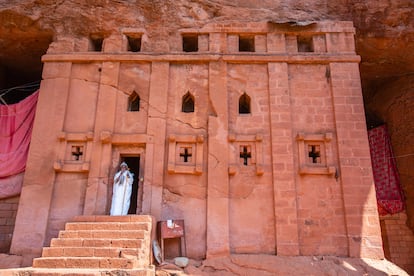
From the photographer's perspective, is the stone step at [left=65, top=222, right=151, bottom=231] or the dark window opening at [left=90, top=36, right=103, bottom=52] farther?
the dark window opening at [left=90, top=36, right=103, bottom=52]

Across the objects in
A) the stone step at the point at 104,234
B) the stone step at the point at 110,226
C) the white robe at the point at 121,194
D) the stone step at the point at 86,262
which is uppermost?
the white robe at the point at 121,194

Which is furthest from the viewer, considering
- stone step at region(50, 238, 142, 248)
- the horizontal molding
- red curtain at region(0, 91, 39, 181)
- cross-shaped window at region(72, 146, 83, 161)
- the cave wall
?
the cave wall

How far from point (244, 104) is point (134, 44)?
3539 mm

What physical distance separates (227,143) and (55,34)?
552 cm

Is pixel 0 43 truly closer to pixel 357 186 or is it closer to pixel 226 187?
pixel 226 187

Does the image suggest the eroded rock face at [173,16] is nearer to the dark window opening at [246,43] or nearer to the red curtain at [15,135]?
the dark window opening at [246,43]

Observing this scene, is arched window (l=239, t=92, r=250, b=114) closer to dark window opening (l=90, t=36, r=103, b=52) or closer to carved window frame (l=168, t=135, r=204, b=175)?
carved window frame (l=168, t=135, r=204, b=175)

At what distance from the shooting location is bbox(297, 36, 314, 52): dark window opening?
10969mm

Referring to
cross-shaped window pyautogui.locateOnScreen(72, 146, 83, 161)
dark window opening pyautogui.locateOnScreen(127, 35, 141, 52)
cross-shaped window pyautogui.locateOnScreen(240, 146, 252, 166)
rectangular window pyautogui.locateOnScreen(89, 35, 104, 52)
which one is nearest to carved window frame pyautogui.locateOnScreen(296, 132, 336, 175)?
cross-shaped window pyautogui.locateOnScreen(240, 146, 252, 166)

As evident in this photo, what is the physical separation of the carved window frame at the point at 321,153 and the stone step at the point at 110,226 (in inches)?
155

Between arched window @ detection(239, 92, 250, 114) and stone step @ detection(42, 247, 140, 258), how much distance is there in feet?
16.4

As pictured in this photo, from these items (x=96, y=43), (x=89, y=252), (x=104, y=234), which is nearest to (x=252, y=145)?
(x=104, y=234)

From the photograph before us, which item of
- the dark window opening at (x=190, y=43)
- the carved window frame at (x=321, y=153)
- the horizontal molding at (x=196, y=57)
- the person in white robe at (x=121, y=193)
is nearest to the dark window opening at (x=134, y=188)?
the person in white robe at (x=121, y=193)

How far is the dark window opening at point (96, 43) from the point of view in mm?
11102
